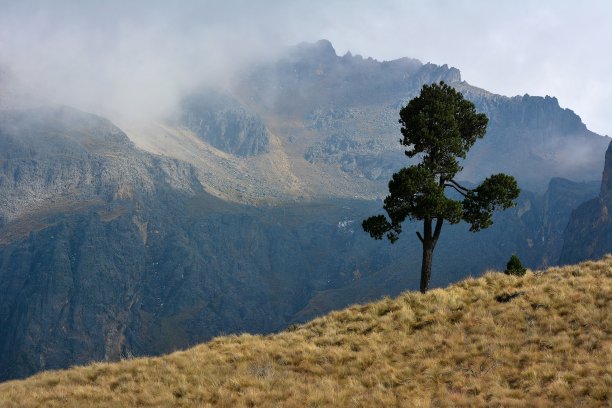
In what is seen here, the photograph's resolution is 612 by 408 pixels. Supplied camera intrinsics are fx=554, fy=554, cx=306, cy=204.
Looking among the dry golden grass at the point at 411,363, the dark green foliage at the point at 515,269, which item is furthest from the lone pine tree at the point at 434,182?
the dry golden grass at the point at 411,363

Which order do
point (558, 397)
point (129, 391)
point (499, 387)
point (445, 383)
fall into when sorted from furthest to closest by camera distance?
point (129, 391) < point (445, 383) < point (499, 387) < point (558, 397)

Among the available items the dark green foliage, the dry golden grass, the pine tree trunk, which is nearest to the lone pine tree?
the pine tree trunk

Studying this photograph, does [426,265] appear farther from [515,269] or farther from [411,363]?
[411,363]

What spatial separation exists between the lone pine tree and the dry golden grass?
4826mm

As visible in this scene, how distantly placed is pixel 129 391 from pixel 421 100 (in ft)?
75.1

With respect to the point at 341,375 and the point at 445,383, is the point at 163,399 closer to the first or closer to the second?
the point at 341,375

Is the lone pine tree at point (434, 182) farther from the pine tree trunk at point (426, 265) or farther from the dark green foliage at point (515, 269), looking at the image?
the dark green foliage at point (515, 269)

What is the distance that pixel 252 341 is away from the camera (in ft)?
95.0

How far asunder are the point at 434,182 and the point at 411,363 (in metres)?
13.8

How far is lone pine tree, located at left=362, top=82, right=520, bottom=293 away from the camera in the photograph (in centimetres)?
3186

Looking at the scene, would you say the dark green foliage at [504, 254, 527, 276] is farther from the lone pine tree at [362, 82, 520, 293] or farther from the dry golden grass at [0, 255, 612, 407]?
the dry golden grass at [0, 255, 612, 407]

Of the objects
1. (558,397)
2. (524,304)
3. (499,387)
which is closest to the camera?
(558,397)

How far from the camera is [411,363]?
2098cm

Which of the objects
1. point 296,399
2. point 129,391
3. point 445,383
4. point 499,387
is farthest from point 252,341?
point 499,387
